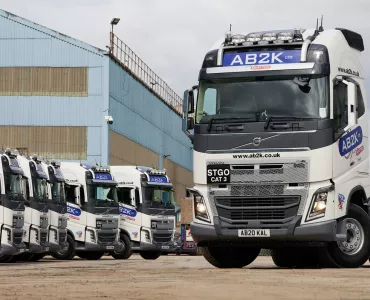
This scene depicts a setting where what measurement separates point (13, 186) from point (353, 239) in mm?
11778

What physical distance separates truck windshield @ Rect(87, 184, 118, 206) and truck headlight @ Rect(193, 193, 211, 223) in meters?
15.9

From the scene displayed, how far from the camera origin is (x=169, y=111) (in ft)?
238

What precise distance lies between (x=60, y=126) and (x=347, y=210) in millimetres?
36134

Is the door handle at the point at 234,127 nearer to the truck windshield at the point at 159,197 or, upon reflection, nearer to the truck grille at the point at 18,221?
the truck grille at the point at 18,221

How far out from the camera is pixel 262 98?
1858cm

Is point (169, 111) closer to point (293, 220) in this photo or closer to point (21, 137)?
point (21, 137)

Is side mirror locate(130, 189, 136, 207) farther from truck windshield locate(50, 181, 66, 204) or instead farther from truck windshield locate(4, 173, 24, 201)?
truck windshield locate(4, 173, 24, 201)

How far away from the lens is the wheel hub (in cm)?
1911

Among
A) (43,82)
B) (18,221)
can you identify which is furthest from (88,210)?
(43,82)

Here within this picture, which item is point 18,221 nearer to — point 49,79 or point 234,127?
point 234,127

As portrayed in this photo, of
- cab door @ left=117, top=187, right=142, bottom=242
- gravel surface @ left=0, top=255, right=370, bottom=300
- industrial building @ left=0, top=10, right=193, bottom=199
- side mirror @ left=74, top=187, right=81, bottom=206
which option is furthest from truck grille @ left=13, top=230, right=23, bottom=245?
industrial building @ left=0, top=10, right=193, bottom=199

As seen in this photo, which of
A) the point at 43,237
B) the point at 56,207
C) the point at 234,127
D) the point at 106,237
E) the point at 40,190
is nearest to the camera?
the point at 234,127

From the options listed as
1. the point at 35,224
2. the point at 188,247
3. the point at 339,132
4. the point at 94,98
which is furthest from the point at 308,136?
the point at 94,98

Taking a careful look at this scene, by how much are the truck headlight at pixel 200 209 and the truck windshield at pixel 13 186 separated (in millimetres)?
9323
